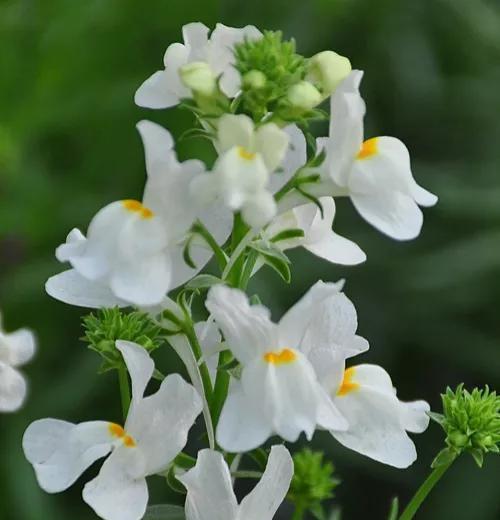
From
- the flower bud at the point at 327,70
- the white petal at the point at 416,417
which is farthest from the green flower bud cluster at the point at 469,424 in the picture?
the flower bud at the point at 327,70

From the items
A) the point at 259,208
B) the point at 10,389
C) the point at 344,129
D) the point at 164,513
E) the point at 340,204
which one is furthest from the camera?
the point at 340,204

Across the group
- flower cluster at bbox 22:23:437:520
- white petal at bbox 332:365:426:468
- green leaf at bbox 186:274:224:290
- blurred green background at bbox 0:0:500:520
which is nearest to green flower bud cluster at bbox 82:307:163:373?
flower cluster at bbox 22:23:437:520

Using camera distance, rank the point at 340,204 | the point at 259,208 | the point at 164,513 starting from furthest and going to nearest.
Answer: the point at 340,204 < the point at 164,513 < the point at 259,208

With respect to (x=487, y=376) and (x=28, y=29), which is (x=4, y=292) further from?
(x=487, y=376)

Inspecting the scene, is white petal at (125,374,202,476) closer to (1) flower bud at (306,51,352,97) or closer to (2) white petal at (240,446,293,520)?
(2) white petal at (240,446,293,520)

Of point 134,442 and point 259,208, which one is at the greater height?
point 259,208

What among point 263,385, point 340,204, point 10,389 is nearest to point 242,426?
point 263,385

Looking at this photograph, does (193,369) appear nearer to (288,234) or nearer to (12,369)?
(288,234)
